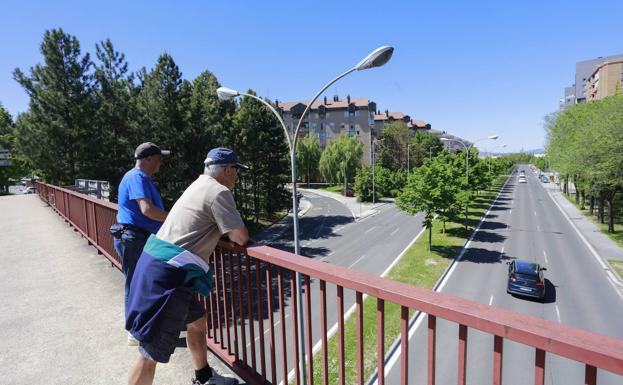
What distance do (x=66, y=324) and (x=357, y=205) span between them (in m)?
46.5

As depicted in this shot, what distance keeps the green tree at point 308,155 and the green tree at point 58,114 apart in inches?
1728

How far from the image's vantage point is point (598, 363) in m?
1.07

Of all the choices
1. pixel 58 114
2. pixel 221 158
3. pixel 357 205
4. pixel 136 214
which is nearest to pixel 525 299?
pixel 136 214

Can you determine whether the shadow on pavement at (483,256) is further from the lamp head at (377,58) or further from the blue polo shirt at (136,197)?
the blue polo shirt at (136,197)

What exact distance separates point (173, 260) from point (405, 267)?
21.1 metres

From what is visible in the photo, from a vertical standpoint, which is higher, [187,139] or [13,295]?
[187,139]

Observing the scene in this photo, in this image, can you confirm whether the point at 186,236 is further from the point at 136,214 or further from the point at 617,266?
the point at 617,266

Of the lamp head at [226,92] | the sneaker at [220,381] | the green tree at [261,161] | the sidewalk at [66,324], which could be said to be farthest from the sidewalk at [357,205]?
the sneaker at [220,381]

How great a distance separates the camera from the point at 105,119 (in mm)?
23234

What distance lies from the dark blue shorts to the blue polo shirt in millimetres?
1386

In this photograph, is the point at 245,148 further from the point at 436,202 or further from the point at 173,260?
the point at 173,260

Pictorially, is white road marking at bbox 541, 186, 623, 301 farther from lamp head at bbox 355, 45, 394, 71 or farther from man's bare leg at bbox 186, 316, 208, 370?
man's bare leg at bbox 186, 316, 208, 370

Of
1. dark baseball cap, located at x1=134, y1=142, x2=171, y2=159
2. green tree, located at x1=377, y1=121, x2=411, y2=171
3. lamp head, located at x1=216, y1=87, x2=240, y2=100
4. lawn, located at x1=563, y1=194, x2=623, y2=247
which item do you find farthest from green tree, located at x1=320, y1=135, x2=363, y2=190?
dark baseball cap, located at x1=134, y1=142, x2=171, y2=159

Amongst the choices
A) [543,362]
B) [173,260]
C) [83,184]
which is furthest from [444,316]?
[83,184]
